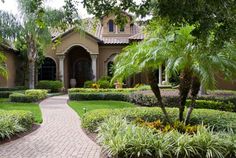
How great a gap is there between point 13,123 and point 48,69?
24.5m

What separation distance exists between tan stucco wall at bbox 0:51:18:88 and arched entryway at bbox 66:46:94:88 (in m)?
5.26

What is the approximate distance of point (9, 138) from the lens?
9992 millimetres

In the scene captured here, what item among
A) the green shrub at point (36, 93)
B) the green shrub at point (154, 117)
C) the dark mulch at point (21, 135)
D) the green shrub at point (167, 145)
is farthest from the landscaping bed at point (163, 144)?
the green shrub at point (36, 93)

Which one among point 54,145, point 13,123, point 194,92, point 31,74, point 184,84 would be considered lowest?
point 54,145

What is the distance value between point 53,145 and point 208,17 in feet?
21.1

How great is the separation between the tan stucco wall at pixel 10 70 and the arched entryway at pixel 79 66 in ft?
17.2

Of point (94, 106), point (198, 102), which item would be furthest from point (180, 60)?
point (94, 106)

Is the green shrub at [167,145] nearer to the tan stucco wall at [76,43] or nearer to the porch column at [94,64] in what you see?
the porch column at [94,64]

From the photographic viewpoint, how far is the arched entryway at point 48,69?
34531 mm

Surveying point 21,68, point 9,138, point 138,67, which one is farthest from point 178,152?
point 21,68

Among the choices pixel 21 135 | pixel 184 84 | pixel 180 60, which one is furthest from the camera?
pixel 21 135

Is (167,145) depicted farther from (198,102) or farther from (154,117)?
(198,102)

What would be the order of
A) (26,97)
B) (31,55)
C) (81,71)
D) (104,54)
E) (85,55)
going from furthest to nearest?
(81,71), (85,55), (104,54), (31,55), (26,97)

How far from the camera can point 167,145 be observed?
744 cm
